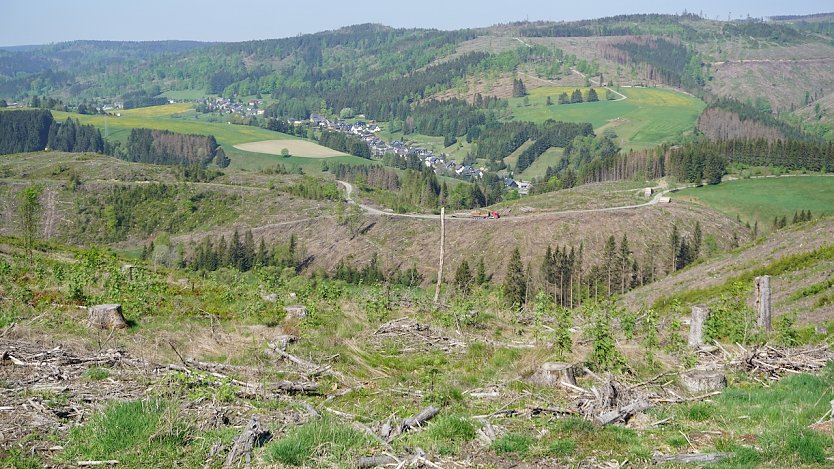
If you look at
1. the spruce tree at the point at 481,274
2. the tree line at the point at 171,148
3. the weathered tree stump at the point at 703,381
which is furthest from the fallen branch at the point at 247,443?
the tree line at the point at 171,148

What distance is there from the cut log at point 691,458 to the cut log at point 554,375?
389 centimetres

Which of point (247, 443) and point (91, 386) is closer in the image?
point (247, 443)

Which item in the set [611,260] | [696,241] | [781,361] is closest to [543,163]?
[696,241]

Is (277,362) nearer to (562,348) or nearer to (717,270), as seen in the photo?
(562,348)

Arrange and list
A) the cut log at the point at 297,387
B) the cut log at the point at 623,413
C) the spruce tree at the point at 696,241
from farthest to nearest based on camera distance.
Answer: the spruce tree at the point at 696,241 < the cut log at the point at 297,387 < the cut log at the point at 623,413

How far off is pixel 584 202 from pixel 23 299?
9004 centimetres

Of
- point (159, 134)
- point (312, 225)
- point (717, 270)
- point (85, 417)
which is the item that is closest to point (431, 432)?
point (85, 417)

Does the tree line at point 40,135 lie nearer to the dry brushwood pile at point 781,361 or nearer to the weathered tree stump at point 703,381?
the dry brushwood pile at point 781,361

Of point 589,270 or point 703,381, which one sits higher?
point 703,381

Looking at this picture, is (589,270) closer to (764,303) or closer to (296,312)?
(764,303)

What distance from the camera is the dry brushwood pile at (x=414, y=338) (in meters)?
18.4

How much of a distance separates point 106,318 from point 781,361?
15050 mm

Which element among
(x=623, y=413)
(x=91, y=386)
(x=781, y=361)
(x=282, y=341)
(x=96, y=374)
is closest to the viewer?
(x=623, y=413)

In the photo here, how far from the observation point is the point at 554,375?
14.3 m
